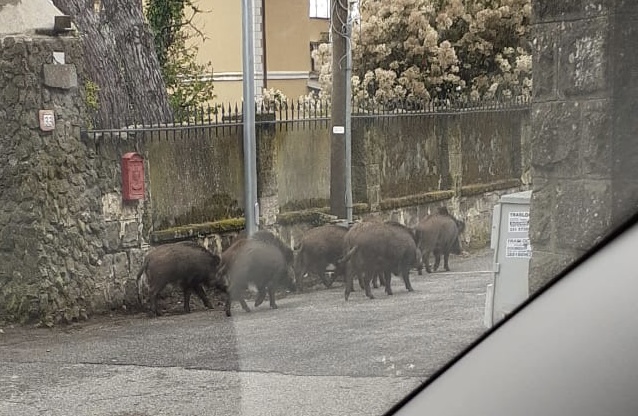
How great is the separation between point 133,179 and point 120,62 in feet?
1.69

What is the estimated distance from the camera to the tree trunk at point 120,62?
12.1 feet

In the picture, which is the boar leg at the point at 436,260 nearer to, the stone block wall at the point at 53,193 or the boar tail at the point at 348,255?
the boar tail at the point at 348,255

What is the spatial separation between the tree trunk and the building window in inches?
36.7

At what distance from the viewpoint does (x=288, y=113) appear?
3191 mm

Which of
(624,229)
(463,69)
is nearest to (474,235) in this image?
(463,69)

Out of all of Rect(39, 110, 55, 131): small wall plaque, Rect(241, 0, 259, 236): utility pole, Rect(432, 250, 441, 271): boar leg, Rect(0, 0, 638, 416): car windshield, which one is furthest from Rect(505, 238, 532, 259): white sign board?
Rect(39, 110, 55, 131): small wall plaque

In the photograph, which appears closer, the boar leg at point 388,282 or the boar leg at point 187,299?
the boar leg at point 388,282

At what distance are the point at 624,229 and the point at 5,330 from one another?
2679 millimetres

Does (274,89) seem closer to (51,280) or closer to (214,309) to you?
(214,309)

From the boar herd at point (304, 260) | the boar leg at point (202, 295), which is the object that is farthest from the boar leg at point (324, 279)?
the boar leg at point (202, 295)

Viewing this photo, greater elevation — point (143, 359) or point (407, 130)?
point (407, 130)

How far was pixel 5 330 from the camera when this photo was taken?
3.63 metres

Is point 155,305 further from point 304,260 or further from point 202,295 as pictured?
point 304,260

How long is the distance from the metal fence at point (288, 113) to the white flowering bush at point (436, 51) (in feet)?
0.08
